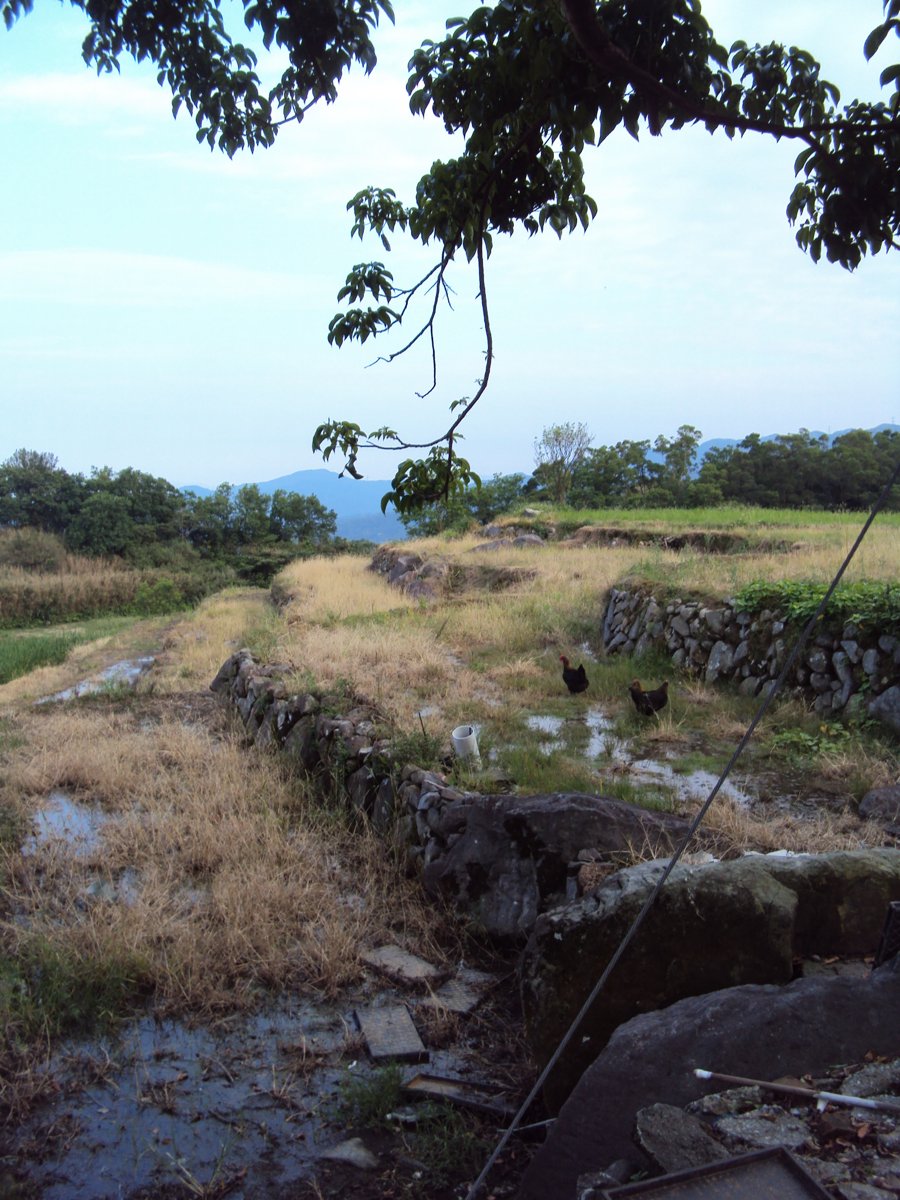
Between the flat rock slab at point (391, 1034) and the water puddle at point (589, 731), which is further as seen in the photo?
the water puddle at point (589, 731)

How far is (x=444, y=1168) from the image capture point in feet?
10.9

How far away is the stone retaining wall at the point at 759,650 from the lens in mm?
7449

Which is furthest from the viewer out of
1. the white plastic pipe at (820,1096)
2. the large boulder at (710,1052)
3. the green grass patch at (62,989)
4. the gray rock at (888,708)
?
the gray rock at (888,708)

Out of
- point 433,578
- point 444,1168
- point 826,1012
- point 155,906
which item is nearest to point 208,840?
point 155,906

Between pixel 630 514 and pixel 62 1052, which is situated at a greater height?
pixel 630 514

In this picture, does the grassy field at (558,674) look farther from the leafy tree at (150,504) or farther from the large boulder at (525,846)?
the leafy tree at (150,504)

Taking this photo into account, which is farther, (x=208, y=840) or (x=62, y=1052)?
(x=208, y=840)

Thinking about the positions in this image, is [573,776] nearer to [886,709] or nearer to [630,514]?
[886,709]

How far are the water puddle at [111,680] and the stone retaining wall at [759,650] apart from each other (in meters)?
6.94

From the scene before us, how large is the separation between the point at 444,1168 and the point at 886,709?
5.38m

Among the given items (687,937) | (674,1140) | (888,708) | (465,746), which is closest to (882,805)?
(888,708)

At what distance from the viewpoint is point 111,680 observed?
46.0 ft

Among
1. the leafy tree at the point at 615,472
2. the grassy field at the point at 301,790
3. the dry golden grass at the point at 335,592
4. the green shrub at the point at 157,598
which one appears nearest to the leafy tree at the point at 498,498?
the leafy tree at the point at 615,472

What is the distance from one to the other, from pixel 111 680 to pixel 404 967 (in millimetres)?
10641
